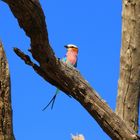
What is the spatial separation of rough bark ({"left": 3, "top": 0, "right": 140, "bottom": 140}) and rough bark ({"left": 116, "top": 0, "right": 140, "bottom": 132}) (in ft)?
1.97

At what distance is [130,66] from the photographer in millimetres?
4688

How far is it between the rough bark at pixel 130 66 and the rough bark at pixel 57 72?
60 cm

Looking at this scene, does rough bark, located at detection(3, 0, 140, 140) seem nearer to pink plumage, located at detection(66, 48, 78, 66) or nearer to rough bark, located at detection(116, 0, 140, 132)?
rough bark, located at detection(116, 0, 140, 132)

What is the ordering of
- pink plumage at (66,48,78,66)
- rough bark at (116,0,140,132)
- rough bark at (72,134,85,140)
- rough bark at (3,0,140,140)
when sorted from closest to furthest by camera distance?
rough bark at (3,0,140,140) < rough bark at (116,0,140,132) < rough bark at (72,134,85,140) < pink plumage at (66,48,78,66)

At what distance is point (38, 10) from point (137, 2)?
1587mm

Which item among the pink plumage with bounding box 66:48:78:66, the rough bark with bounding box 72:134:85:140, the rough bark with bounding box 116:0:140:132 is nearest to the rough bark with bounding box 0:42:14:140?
the rough bark with bounding box 116:0:140:132

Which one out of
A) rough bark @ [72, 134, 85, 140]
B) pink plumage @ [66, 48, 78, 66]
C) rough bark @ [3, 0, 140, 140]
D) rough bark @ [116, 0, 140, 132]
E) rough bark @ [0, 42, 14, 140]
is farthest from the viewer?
pink plumage @ [66, 48, 78, 66]

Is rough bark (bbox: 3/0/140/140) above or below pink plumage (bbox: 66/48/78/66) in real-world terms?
below

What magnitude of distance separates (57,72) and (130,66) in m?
1.09

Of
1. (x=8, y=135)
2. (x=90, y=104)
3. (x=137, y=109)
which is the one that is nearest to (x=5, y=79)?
(x=8, y=135)

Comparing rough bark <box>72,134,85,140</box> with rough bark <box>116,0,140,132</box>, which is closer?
rough bark <box>116,0,140,132</box>

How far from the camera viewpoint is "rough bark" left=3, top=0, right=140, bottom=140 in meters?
3.29

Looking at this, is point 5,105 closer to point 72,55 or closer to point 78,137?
point 78,137

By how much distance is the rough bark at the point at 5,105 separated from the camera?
403 centimetres
